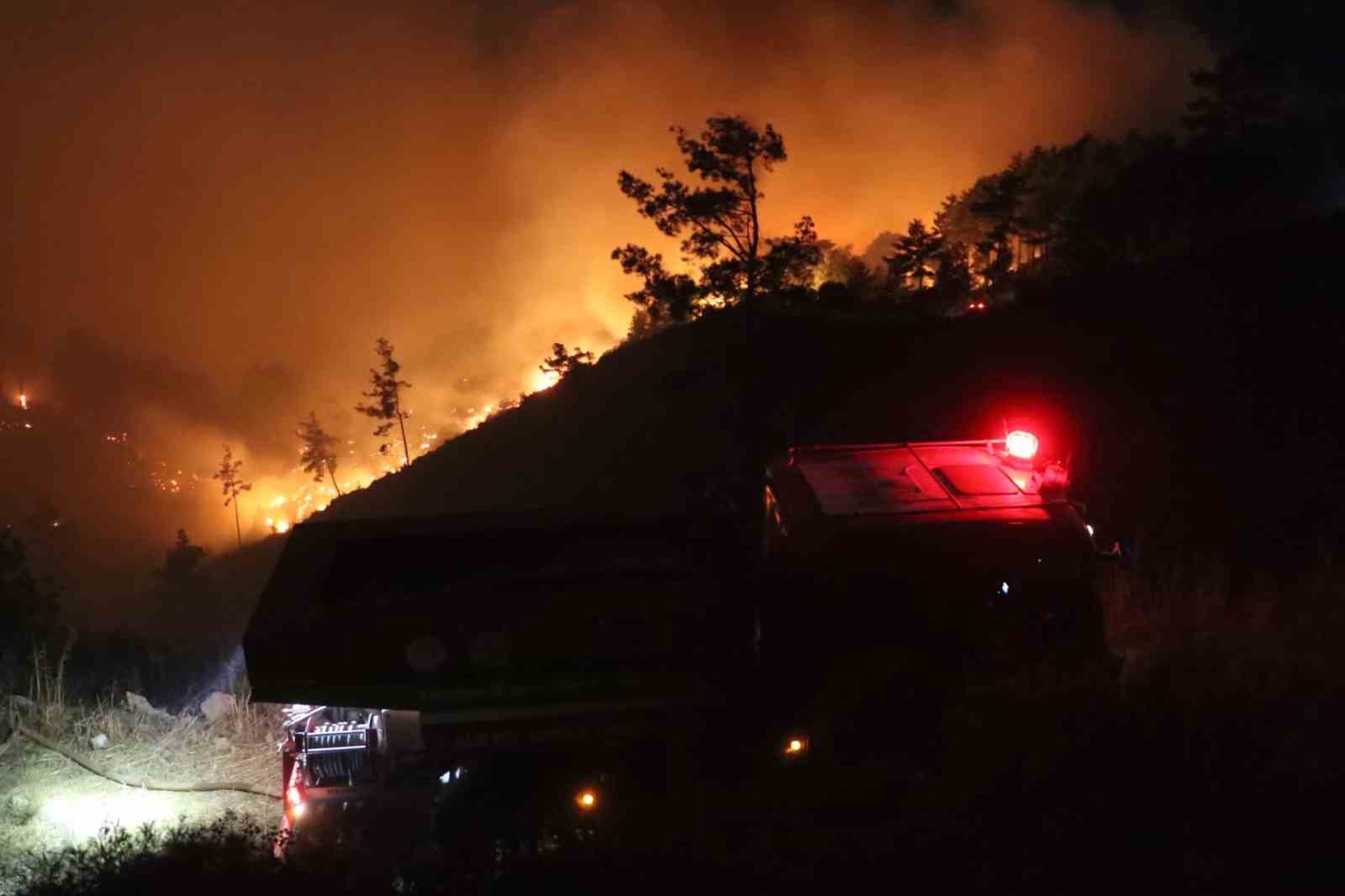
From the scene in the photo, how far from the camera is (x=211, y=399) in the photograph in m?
171

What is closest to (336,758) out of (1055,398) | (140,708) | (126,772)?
(126,772)

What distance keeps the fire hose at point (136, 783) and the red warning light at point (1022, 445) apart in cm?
589

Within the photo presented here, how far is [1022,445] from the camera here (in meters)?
6.39

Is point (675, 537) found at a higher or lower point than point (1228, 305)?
lower

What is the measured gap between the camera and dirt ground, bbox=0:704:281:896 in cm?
668

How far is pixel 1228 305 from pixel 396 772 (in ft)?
52.6

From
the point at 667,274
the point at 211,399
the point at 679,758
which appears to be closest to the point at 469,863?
the point at 679,758

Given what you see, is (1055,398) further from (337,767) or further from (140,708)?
(140,708)

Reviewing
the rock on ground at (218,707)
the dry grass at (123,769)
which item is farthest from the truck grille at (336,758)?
the rock on ground at (218,707)

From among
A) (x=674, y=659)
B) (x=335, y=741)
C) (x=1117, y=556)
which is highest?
(x=1117, y=556)

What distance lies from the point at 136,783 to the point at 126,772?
0.56 ft

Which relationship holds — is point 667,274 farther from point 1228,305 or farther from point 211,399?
point 211,399

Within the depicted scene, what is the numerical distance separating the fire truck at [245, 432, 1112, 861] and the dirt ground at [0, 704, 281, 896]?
180 cm

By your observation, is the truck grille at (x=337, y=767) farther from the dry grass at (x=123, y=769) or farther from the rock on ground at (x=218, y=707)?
the rock on ground at (x=218, y=707)
